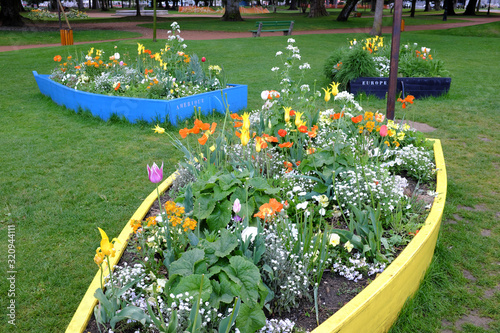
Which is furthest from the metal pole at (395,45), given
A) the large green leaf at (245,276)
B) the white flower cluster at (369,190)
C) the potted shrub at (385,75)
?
the potted shrub at (385,75)

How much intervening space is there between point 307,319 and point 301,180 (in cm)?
135

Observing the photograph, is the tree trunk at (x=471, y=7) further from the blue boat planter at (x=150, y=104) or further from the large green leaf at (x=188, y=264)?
the large green leaf at (x=188, y=264)

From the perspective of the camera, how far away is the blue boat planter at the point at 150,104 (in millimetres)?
6078

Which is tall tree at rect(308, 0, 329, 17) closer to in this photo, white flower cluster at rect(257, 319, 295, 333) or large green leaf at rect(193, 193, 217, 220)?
large green leaf at rect(193, 193, 217, 220)

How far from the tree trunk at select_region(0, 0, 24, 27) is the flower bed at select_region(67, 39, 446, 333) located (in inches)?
895

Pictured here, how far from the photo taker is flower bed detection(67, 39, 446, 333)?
1.97 meters

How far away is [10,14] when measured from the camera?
21.5 m

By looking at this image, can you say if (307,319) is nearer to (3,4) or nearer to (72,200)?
(72,200)

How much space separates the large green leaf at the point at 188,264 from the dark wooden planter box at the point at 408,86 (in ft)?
21.1

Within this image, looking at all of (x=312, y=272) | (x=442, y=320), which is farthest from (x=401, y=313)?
(x=312, y=272)

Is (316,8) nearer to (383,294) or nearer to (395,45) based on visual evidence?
(395,45)

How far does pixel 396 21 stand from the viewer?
4277 mm

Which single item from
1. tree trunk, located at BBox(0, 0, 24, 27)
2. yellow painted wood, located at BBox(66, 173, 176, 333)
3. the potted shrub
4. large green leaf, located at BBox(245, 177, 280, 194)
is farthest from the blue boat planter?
tree trunk, located at BBox(0, 0, 24, 27)

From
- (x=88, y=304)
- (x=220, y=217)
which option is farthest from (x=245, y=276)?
(x=88, y=304)
